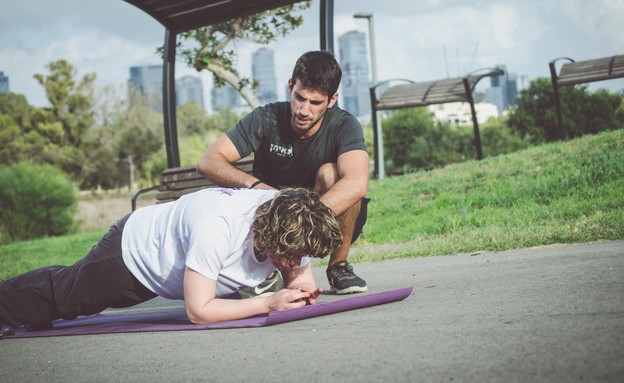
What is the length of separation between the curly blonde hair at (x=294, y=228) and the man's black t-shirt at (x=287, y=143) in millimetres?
1401

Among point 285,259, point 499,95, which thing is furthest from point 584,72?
point 499,95

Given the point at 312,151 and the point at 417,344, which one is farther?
the point at 312,151

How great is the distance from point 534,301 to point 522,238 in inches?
102

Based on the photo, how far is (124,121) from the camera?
47.9 meters

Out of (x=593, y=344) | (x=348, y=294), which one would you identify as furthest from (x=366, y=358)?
(x=348, y=294)

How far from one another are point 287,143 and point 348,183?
0.62 meters

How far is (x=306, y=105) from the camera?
4.79m

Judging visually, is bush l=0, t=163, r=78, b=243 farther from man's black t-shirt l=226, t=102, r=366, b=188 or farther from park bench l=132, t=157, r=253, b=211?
man's black t-shirt l=226, t=102, r=366, b=188

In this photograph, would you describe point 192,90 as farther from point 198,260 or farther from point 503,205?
point 198,260

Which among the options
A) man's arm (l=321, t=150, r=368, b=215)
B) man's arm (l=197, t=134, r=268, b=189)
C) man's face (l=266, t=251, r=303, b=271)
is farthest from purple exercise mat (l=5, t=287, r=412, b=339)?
man's arm (l=197, t=134, r=268, b=189)

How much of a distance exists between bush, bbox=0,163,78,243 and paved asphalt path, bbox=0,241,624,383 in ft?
49.8

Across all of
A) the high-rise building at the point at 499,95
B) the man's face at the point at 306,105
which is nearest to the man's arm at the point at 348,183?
the man's face at the point at 306,105

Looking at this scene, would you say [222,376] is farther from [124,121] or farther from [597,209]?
[124,121]

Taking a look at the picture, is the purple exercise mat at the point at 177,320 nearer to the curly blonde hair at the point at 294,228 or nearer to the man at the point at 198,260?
the man at the point at 198,260
